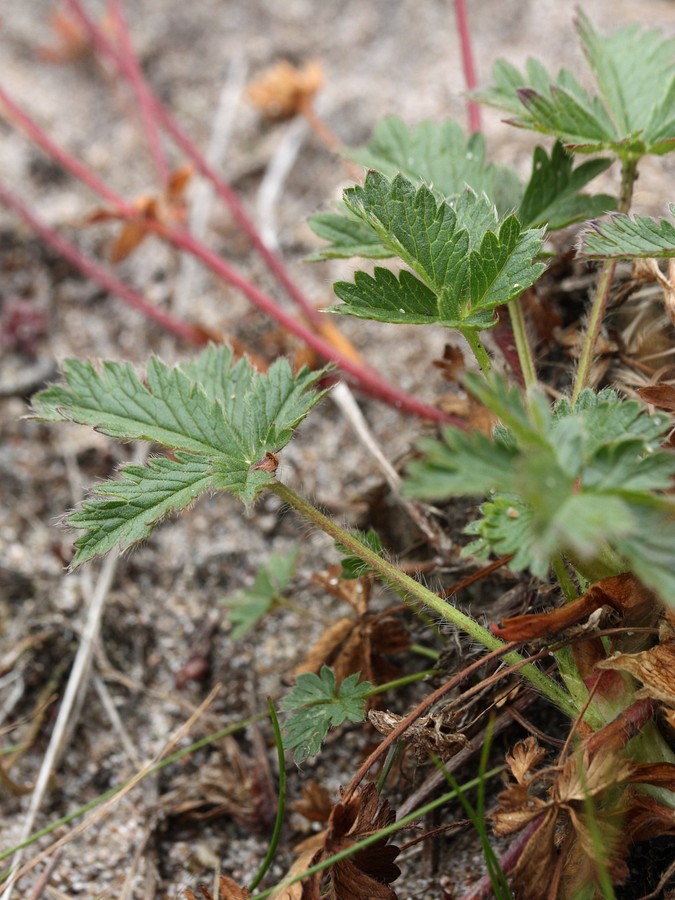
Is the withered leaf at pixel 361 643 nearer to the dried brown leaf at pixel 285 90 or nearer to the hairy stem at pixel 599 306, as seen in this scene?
the hairy stem at pixel 599 306

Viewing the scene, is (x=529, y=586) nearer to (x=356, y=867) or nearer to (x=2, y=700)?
(x=356, y=867)

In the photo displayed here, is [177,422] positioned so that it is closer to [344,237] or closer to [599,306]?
[344,237]

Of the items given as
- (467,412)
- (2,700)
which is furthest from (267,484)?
(2,700)

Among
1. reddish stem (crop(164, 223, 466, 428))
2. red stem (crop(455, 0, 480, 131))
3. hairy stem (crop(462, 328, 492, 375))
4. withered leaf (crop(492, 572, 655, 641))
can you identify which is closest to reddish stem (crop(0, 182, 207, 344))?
reddish stem (crop(164, 223, 466, 428))

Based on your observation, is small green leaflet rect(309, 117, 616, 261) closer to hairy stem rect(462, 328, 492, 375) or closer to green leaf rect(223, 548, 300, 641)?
hairy stem rect(462, 328, 492, 375)

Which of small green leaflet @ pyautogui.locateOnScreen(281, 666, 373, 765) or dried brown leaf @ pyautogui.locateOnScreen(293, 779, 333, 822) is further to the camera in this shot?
dried brown leaf @ pyautogui.locateOnScreen(293, 779, 333, 822)

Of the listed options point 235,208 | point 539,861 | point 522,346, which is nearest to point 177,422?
point 522,346

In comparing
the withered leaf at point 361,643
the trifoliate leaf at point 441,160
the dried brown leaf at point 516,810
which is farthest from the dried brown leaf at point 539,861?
the trifoliate leaf at point 441,160
